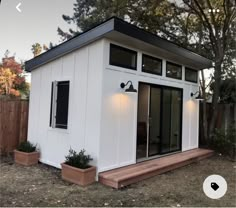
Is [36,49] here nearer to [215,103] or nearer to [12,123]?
[12,123]

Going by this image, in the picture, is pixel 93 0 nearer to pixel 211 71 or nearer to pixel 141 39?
pixel 211 71

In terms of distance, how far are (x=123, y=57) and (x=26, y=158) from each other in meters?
3.17

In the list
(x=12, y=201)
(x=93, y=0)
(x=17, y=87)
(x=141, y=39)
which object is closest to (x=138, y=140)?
(x=141, y=39)

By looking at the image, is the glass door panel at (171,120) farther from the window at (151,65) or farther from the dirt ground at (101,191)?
the dirt ground at (101,191)

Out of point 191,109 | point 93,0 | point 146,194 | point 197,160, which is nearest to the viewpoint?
point 146,194

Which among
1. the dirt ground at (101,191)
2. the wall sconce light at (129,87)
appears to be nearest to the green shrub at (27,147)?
the dirt ground at (101,191)

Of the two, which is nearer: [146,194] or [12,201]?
[12,201]

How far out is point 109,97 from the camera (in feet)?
16.5

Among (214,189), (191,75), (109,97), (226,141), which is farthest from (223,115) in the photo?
(109,97)

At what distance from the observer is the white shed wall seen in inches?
195

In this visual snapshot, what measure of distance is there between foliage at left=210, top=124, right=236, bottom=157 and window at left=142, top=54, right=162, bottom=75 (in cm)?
309

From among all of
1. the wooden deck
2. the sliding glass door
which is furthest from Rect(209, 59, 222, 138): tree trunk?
the sliding glass door

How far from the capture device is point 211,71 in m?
9.34

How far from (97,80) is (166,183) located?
233 cm
